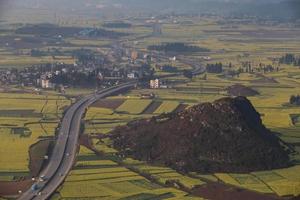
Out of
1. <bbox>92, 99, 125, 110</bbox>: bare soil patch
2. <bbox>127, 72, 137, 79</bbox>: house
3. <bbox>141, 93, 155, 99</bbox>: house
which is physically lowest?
<bbox>127, 72, 137, 79</bbox>: house

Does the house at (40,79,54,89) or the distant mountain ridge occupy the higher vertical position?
the distant mountain ridge

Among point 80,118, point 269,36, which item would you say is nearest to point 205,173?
point 80,118

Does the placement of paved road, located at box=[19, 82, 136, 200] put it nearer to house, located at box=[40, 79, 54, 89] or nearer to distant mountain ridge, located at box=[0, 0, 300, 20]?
house, located at box=[40, 79, 54, 89]

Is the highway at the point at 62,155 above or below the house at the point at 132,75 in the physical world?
above

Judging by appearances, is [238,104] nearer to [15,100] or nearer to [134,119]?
[134,119]

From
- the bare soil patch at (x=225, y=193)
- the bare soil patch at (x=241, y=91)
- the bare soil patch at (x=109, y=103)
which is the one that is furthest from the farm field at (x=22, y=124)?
the bare soil patch at (x=241, y=91)

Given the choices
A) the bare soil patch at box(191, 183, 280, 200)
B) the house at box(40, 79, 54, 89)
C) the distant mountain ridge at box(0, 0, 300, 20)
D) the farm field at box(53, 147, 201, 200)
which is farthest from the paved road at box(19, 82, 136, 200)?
the distant mountain ridge at box(0, 0, 300, 20)

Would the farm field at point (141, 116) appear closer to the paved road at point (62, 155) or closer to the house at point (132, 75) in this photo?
the paved road at point (62, 155)

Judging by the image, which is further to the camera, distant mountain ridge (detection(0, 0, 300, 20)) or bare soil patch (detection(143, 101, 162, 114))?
distant mountain ridge (detection(0, 0, 300, 20))
